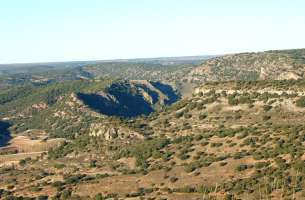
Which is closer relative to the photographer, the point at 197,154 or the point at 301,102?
the point at 197,154

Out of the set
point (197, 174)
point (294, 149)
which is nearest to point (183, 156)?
point (197, 174)

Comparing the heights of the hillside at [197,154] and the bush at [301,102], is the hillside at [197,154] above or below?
below

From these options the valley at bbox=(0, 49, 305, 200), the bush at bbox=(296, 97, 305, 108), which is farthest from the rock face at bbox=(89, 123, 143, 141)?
the bush at bbox=(296, 97, 305, 108)

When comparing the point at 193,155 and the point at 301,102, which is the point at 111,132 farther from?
the point at 301,102

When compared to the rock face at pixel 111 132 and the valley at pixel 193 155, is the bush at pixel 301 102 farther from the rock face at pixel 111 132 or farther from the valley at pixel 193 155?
the rock face at pixel 111 132

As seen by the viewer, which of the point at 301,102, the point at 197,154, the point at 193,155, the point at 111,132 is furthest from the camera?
the point at 111,132

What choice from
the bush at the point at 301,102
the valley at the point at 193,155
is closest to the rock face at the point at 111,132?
the valley at the point at 193,155

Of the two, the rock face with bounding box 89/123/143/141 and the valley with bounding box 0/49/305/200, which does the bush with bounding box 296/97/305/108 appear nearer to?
the valley with bounding box 0/49/305/200

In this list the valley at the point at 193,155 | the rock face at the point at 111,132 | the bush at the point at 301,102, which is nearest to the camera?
the valley at the point at 193,155

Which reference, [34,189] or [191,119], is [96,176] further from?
[191,119]

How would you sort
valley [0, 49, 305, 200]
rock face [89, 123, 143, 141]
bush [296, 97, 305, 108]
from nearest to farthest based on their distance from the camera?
valley [0, 49, 305, 200] → bush [296, 97, 305, 108] → rock face [89, 123, 143, 141]

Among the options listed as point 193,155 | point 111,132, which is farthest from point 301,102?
point 111,132

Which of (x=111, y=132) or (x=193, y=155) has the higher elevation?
(x=111, y=132)

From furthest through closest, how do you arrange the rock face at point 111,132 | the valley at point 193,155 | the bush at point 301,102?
1. the rock face at point 111,132
2. the bush at point 301,102
3. the valley at point 193,155
